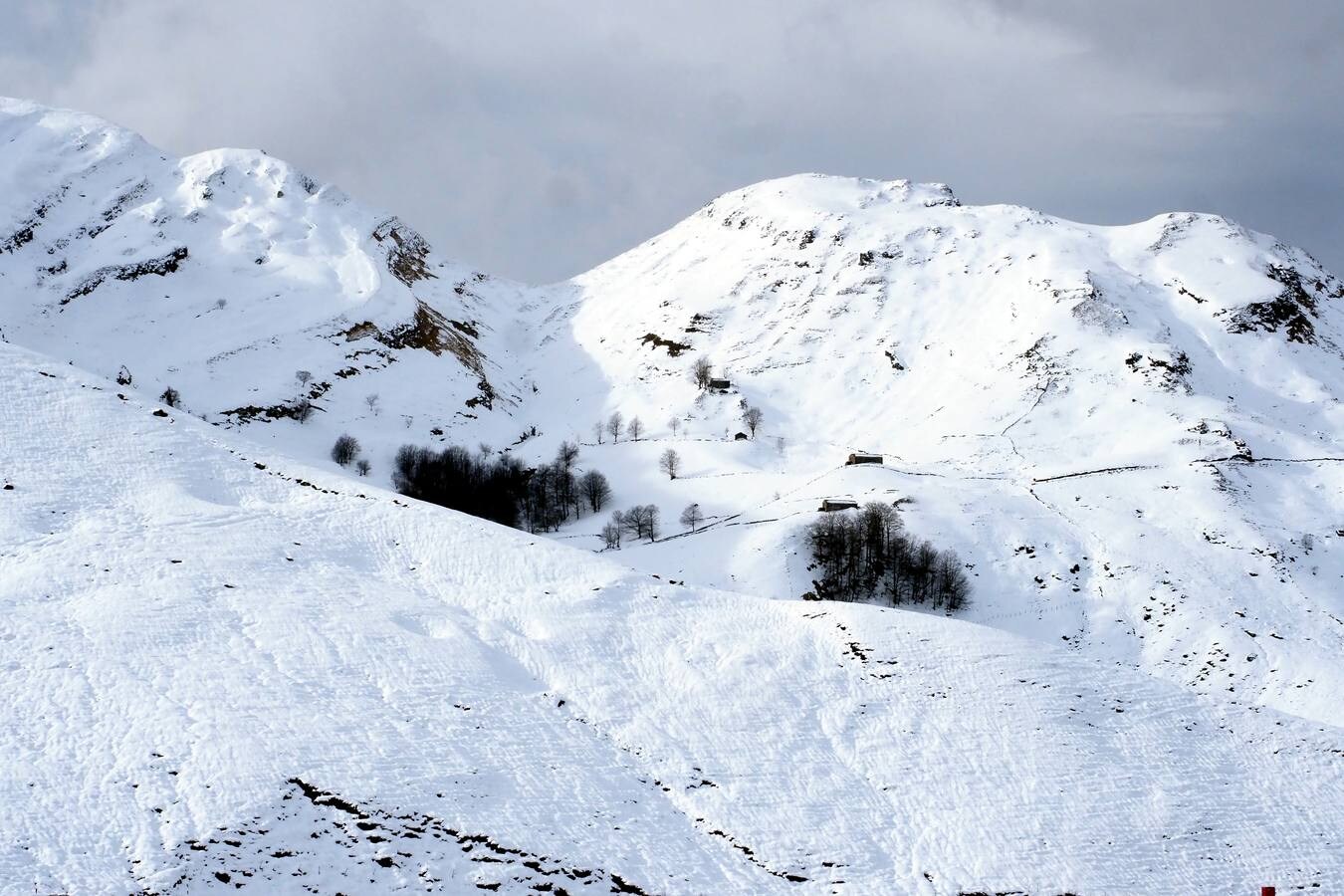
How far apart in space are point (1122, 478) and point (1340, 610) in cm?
1969

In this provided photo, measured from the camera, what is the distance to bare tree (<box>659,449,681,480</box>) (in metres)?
90.7

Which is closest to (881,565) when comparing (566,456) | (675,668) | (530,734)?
(675,668)

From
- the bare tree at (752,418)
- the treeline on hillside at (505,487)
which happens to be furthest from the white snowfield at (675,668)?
the bare tree at (752,418)

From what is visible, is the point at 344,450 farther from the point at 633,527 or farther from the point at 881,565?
the point at 881,565

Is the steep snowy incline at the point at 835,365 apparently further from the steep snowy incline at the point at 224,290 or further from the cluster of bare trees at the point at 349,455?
the cluster of bare trees at the point at 349,455

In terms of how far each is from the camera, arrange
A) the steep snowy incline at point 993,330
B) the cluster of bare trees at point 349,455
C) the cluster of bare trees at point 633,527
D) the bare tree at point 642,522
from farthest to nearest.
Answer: the steep snowy incline at point 993,330 < the cluster of bare trees at point 349,455 < the bare tree at point 642,522 < the cluster of bare trees at point 633,527

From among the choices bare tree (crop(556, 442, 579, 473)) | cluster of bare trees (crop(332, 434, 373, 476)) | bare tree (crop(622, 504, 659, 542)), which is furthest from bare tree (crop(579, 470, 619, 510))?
cluster of bare trees (crop(332, 434, 373, 476))

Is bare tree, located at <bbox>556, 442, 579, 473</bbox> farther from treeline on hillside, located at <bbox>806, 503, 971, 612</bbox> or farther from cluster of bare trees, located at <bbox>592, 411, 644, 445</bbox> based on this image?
treeline on hillside, located at <bbox>806, 503, 971, 612</bbox>

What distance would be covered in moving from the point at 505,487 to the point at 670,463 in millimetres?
16157

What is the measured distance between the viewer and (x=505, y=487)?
92.0 m

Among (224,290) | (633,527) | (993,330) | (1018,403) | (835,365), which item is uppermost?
(993,330)

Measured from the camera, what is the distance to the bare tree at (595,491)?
3437 inches

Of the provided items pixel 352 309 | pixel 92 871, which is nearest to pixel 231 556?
pixel 92 871

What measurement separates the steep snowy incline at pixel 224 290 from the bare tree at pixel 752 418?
1264 inches
